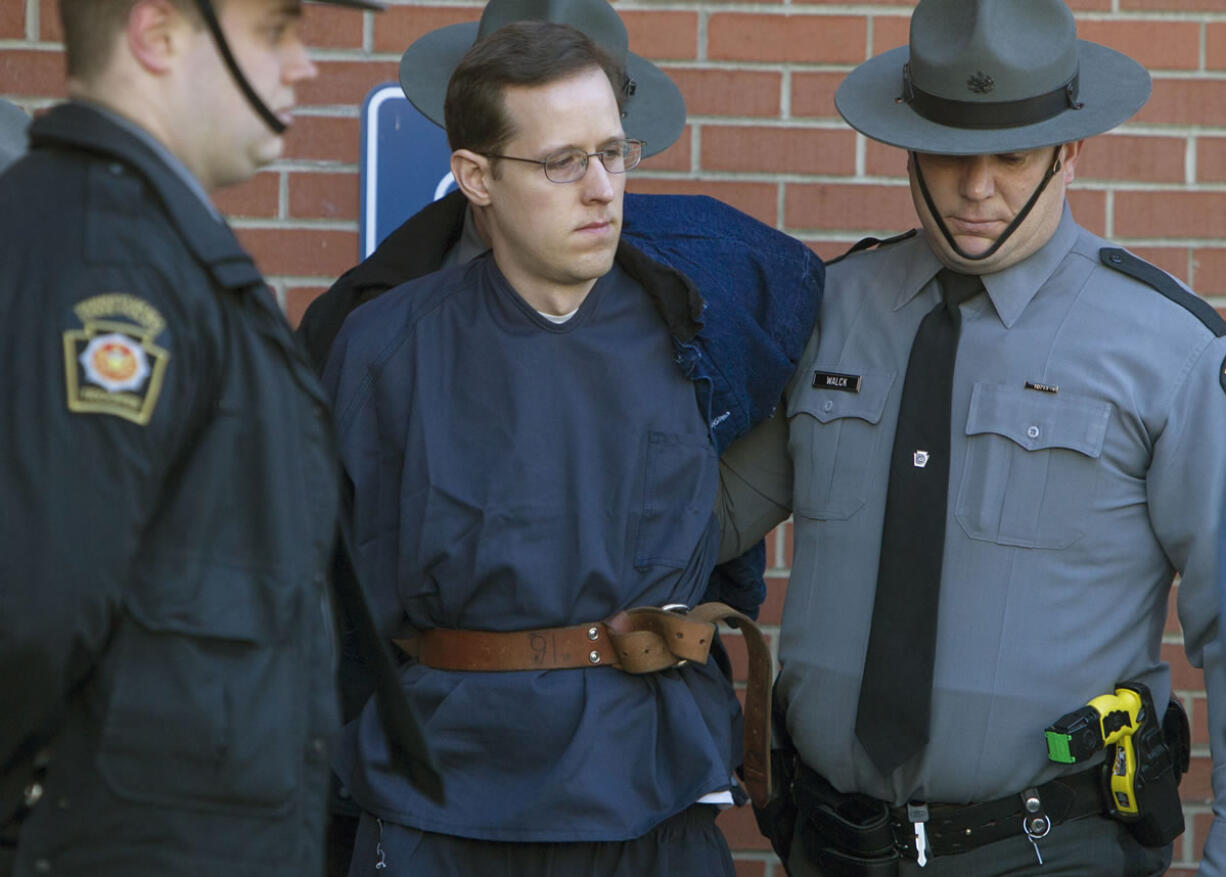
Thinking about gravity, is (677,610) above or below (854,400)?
below

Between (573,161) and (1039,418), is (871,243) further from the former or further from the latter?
(573,161)

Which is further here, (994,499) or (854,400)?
(854,400)

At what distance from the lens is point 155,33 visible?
1.63 m

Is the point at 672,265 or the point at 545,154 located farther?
the point at 672,265

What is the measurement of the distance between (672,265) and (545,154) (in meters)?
0.35

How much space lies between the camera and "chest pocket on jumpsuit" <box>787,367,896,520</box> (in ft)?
8.92

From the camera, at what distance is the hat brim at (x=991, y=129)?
2635 mm

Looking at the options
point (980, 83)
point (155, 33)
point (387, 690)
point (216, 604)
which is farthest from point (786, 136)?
point (216, 604)

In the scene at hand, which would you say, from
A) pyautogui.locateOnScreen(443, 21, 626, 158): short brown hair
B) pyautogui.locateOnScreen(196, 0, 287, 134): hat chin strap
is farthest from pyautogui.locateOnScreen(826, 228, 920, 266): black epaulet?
pyautogui.locateOnScreen(196, 0, 287, 134): hat chin strap

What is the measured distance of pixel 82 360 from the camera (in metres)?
1.49

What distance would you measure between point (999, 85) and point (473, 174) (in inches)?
34.7

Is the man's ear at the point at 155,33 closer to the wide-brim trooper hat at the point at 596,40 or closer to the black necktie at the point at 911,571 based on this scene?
the wide-brim trooper hat at the point at 596,40

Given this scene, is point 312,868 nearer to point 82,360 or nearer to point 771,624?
point 82,360

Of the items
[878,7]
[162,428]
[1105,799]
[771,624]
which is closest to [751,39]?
[878,7]
